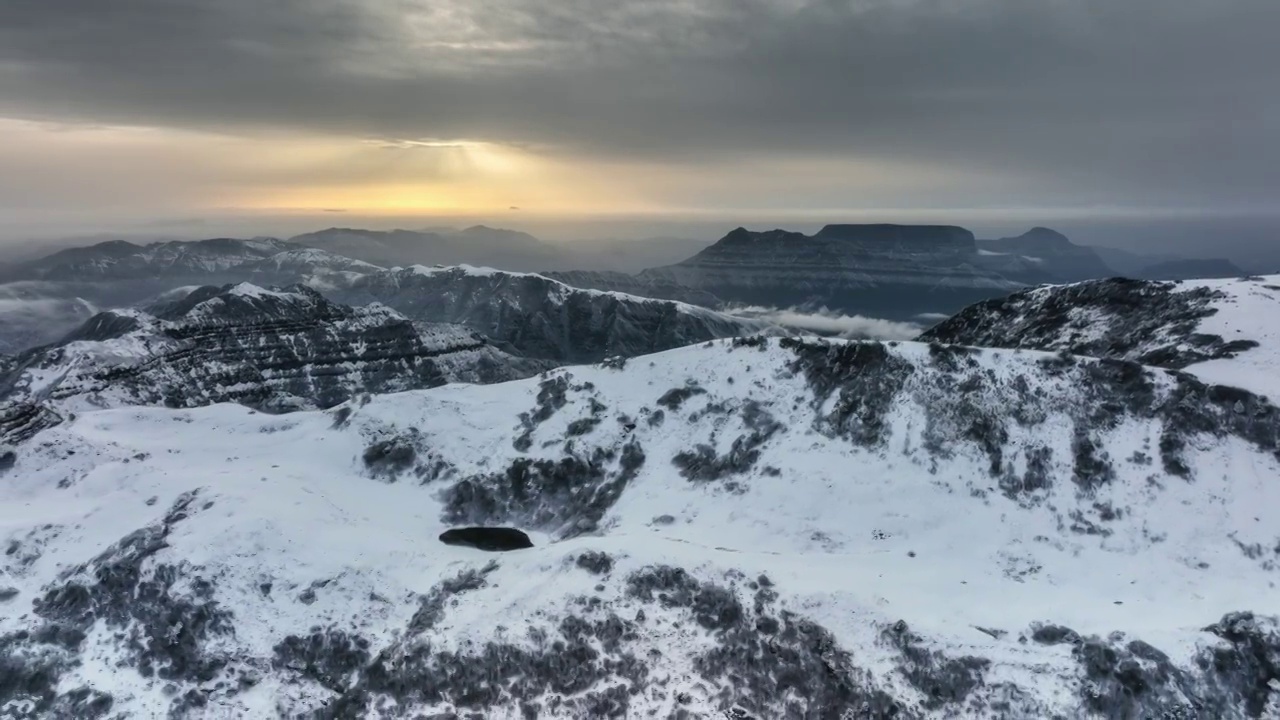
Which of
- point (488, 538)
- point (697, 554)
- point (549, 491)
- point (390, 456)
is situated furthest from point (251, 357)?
point (697, 554)

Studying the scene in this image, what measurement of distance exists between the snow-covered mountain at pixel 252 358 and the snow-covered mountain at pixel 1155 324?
116 meters

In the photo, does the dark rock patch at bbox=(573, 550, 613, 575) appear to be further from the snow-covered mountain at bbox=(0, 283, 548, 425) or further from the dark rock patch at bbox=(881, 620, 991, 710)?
the snow-covered mountain at bbox=(0, 283, 548, 425)

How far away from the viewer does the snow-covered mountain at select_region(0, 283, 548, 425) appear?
12144 cm

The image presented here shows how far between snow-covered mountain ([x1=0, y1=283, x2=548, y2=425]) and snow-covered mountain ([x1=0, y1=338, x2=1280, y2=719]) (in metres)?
69.8

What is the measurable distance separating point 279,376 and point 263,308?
116 feet

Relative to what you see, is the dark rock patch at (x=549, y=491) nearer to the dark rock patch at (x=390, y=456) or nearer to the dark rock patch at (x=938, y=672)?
the dark rock patch at (x=390, y=456)

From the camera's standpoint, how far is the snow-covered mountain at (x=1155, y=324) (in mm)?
56562

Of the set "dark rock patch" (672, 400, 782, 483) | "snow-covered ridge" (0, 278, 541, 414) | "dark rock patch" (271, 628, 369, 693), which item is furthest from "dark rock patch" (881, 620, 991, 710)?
"snow-covered ridge" (0, 278, 541, 414)

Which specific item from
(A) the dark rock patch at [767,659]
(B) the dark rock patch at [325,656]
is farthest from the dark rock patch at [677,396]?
(B) the dark rock patch at [325,656]

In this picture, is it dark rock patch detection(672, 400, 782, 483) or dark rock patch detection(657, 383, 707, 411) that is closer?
dark rock patch detection(672, 400, 782, 483)

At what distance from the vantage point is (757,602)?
1483 inches

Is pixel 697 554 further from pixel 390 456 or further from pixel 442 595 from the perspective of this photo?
pixel 390 456

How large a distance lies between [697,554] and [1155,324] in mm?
60931

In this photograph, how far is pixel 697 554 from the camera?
41750 mm
